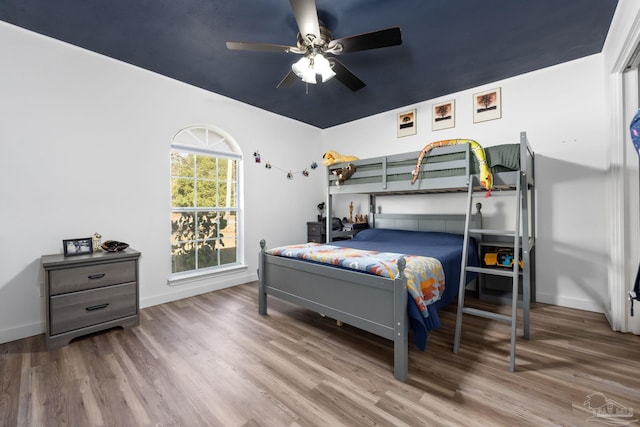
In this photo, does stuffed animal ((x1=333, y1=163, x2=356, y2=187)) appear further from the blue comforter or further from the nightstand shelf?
the nightstand shelf

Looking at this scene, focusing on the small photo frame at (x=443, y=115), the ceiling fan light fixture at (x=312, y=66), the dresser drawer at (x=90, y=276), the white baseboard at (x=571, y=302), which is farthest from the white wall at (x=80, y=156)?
the white baseboard at (x=571, y=302)

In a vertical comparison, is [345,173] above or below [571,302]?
above

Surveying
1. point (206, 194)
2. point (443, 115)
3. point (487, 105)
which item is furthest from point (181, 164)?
point (487, 105)

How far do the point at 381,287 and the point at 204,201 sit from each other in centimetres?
288

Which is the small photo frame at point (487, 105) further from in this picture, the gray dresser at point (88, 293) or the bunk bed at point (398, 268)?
the gray dresser at point (88, 293)

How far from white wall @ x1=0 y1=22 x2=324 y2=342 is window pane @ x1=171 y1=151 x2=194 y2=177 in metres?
0.21

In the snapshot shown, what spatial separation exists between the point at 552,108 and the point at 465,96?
990 mm

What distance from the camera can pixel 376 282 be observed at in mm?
1954

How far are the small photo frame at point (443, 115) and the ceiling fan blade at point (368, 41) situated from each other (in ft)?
6.92

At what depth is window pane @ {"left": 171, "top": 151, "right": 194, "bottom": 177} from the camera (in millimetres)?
3537

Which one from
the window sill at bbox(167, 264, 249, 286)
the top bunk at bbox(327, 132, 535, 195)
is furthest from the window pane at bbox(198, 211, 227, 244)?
the top bunk at bbox(327, 132, 535, 195)

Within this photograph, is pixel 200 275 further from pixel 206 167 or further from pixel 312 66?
pixel 312 66

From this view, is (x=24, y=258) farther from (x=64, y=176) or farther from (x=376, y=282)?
(x=376, y=282)

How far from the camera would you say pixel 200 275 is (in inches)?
142
